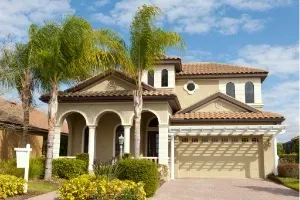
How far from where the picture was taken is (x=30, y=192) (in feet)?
42.3

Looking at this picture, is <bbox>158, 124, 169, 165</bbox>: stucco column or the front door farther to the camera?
the front door

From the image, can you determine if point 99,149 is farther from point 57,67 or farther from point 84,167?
point 57,67

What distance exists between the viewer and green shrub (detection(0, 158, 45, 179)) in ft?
48.3

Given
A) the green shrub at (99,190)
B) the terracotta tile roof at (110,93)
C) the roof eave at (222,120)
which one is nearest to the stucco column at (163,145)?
the terracotta tile roof at (110,93)

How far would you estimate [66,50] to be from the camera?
17.2 meters

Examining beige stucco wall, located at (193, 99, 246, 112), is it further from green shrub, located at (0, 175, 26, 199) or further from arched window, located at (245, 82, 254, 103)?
green shrub, located at (0, 175, 26, 199)

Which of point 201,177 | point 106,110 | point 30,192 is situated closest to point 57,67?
point 106,110

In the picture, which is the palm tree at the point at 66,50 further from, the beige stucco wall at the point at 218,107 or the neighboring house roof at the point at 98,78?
the beige stucco wall at the point at 218,107

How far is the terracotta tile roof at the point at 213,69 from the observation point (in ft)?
84.8

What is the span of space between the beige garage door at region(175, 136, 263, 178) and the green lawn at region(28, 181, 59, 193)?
9391 millimetres

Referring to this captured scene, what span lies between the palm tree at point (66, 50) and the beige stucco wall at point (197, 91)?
9.15 m

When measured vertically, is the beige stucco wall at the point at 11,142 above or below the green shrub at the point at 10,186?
above

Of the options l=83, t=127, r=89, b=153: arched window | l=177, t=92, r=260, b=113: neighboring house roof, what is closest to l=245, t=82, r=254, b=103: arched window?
l=177, t=92, r=260, b=113: neighboring house roof

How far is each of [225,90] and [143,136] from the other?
304 inches
